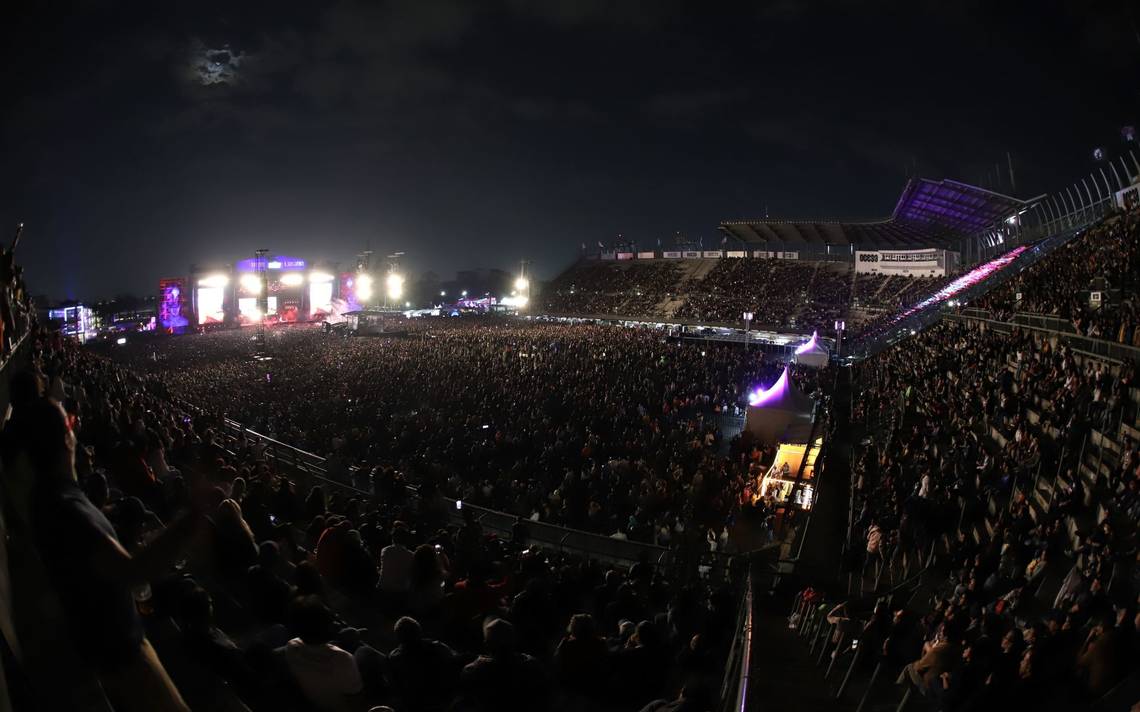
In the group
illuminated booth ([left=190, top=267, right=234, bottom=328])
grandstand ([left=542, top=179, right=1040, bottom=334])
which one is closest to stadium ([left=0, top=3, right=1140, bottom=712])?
grandstand ([left=542, top=179, right=1040, bottom=334])

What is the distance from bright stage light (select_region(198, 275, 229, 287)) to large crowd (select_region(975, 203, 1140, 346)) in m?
66.2

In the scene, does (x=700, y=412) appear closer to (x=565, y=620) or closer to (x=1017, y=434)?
(x=1017, y=434)

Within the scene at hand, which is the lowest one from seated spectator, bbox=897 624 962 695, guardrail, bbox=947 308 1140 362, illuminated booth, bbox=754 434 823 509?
illuminated booth, bbox=754 434 823 509

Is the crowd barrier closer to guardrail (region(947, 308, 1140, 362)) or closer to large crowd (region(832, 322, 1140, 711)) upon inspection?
large crowd (region(832, 322, 1140, 711))

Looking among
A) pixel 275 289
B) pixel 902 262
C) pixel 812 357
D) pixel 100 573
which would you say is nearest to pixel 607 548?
pixel 100 573

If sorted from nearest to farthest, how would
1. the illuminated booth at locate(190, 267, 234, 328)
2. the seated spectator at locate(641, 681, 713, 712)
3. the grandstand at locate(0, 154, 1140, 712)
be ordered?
the grandstand at locate(0, 154, 1140, 712) → the seated spectator at locate(641, 681, 713, 712) → the illuminated booth at locate(190, 267, 234, 328)

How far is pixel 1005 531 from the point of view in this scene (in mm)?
7621

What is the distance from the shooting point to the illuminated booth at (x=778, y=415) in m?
16.1

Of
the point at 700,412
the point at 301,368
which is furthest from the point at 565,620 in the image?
the point at 301,368

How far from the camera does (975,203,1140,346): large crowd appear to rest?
12074 mm

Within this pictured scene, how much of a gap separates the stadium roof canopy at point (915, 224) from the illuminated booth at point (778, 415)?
24.1m

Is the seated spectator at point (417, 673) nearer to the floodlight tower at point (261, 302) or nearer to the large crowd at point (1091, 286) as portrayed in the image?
the large crowd at point (1091, 286)

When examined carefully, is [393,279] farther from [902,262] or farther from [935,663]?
[935,663]

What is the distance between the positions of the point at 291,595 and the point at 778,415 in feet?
47.2
